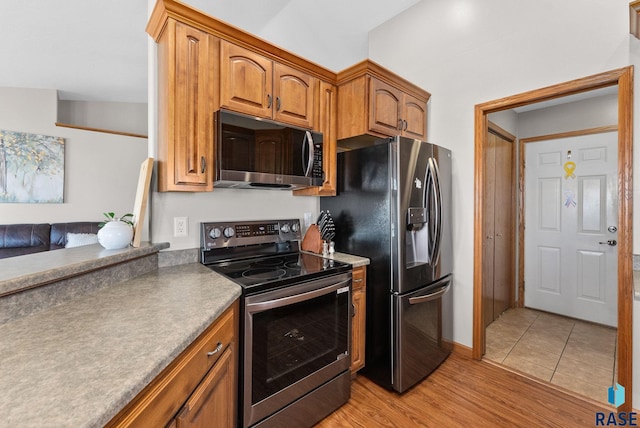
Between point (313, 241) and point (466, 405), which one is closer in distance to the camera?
point (466, 405)

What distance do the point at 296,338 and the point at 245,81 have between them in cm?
157

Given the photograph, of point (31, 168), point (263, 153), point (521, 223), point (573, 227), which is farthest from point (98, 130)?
point (573, 227)

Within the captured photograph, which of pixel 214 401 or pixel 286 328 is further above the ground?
pixel 286 328

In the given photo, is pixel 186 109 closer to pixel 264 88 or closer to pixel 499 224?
pixel 264 88

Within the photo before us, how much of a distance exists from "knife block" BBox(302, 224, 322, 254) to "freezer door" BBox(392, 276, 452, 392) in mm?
684

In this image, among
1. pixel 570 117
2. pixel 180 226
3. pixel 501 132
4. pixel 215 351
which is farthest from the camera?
pixel 570 117

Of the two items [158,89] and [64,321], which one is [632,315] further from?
[158,89]

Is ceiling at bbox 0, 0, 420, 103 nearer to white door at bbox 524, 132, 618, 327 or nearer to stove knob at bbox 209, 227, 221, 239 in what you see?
stove knob at bbox 209, 227, 221, 239

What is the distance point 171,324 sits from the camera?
0.91 m

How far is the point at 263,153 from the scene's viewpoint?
1793mm

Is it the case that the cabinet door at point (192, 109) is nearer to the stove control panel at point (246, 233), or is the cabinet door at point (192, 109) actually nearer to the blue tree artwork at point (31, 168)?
the stove control panel at point (246, 233)

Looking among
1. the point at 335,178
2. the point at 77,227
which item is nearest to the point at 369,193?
the point at 335,178

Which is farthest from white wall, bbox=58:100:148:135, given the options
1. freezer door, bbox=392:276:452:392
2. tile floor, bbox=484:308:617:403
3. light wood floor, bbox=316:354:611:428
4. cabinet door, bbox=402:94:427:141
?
tile floor, bbox=484:308:617:403

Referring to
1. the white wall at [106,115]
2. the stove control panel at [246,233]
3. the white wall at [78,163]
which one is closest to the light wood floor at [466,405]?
the stove control panel at [246,233]
